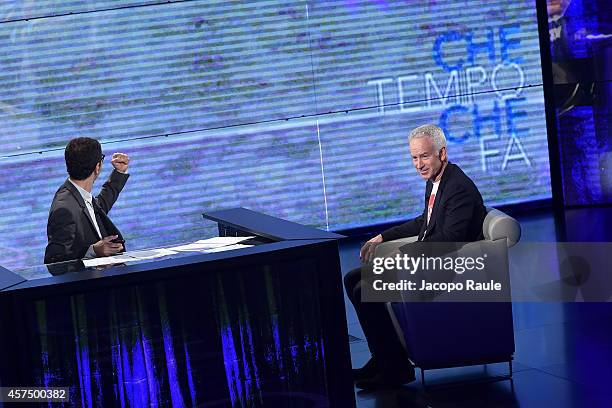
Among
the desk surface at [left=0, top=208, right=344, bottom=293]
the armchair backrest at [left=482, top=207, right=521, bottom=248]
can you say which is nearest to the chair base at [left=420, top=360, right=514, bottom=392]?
the armchair backrest at [left=482, top=207, right=521, bottom=248]

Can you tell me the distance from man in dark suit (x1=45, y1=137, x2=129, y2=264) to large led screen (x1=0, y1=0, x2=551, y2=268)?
12.8 ft

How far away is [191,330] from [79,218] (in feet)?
3.91

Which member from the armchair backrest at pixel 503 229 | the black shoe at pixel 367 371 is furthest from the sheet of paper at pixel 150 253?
the armchair backrest at pixel 503 229

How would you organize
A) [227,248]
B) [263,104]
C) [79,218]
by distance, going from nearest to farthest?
[227,248] < [79,218] < [263,104]

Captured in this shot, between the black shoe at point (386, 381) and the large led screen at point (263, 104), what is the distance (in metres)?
4.52

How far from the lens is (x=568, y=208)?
988cm

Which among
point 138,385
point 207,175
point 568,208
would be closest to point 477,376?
point 138,385

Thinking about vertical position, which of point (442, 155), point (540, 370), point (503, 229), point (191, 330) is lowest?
point (540, 370)

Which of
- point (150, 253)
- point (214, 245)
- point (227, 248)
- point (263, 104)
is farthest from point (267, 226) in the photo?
point (263, 104)

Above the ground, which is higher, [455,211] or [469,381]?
[455,211]

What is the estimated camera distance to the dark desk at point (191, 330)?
3627 millimetres

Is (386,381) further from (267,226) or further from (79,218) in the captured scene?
(79,218)

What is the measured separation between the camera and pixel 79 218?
4727 mm

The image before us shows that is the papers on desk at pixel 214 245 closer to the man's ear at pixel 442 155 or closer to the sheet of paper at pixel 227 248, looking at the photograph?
the sheet of paper at pixel 227 248
